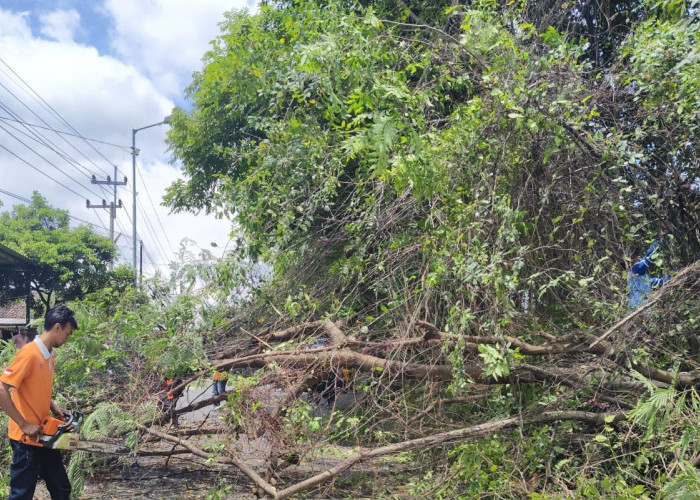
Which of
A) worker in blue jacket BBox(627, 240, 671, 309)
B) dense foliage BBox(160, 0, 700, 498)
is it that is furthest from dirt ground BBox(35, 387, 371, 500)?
worker in blue jacket BBox(627, 240, 671, 309)

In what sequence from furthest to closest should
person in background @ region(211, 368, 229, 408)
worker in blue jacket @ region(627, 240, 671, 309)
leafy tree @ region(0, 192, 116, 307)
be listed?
leafy tree @ region(0, 192, 116, 307)
person in background @ region(211, 368, 229, 408)
worker in blue jacket @ region(627, 240, 671, 309)

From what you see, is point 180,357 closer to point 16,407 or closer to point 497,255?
point 16,407

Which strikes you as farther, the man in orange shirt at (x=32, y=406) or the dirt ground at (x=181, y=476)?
the dirt ground at (x=181, y=476)

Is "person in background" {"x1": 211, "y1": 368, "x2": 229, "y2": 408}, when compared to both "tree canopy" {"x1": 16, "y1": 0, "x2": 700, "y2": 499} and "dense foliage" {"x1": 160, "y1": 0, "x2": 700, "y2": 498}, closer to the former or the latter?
"tree canopy" {"x1": 16, "y1": 0, "x2": 700, "y2": 499}

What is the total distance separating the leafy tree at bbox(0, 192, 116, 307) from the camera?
21.5m

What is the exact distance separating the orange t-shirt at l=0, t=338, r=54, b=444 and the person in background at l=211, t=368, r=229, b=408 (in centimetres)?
135

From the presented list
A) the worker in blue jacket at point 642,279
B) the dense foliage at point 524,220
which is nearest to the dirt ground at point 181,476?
the dense foliage at point 524,220

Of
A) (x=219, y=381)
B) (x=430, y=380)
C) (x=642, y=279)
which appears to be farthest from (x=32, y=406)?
(x=642, y=279)

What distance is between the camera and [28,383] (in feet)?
13.3

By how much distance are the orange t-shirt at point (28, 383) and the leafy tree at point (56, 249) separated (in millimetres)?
17419

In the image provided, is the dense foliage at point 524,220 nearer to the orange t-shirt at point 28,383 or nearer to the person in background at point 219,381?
the person in background at point 219,381

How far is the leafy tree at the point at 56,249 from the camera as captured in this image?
21453mm

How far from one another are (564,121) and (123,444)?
4.44 meters

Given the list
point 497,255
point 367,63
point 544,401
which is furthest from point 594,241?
point 367,63
